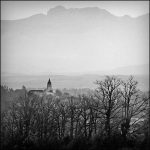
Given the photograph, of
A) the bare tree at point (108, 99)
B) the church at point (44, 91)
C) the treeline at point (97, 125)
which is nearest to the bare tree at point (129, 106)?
the treeline at point (97, 125)

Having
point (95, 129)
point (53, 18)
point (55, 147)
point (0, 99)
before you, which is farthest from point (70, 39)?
point (0, 99)

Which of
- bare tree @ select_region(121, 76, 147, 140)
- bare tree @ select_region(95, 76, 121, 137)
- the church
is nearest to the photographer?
bare tree @ select_region(121, 76, 147, 140)

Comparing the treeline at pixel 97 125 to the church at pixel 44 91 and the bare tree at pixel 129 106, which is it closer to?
the bare tree at pixel 129 106

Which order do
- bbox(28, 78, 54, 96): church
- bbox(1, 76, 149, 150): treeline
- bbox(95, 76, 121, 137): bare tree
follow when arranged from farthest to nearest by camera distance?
bbox(28, 78, 54, 96): church
bbox(95, 76, 121, 137): bare tree
bbox(1, 76, 149, 150): treeline

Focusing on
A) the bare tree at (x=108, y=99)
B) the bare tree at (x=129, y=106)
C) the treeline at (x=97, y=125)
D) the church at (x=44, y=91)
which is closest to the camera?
the treeline at (x=97, y=125)

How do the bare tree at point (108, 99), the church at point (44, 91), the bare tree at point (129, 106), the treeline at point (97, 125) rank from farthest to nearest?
the church at point (44, 91) → the bare tree at point (108, 99) → the bare tree at point (129, 106) → the treeline at point (97, 125)

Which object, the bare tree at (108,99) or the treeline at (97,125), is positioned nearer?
the treeline at (97,125)

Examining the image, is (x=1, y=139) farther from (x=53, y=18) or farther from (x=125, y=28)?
(x=125, y=28)

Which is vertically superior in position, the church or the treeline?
the church

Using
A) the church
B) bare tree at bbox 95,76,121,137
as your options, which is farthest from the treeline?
the church

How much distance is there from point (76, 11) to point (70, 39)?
702 millimetres

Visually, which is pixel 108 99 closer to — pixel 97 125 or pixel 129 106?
pixel 129 106

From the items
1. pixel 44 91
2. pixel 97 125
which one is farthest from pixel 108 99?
pixel 44 91

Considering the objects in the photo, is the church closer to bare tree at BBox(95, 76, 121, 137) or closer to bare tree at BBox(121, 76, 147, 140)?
bare tree at BBox(95, 76, 121, 137)
